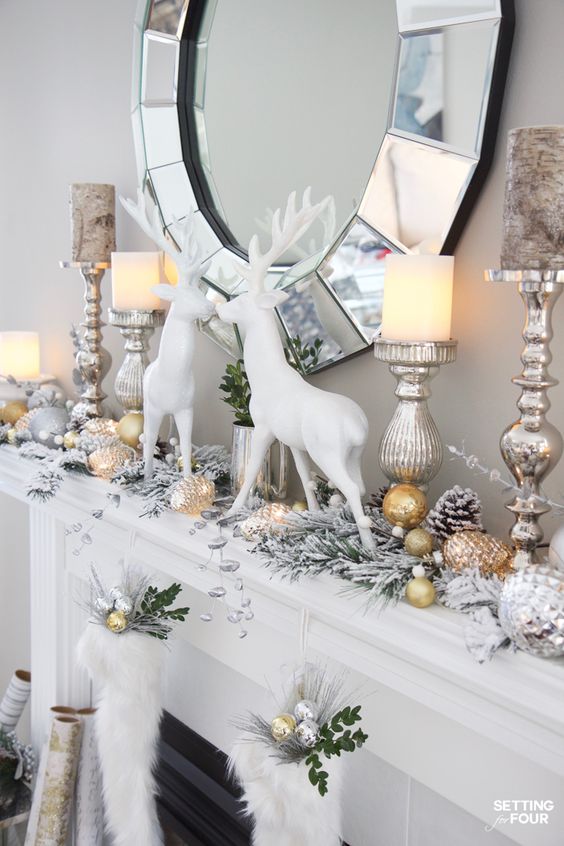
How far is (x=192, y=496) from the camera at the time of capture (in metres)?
1.17

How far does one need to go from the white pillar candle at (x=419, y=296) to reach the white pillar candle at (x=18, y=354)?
1.09m

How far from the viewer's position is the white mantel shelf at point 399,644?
2.49 ft

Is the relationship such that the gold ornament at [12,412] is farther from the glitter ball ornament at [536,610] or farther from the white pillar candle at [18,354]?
the glitter ball ornament at [536,610]

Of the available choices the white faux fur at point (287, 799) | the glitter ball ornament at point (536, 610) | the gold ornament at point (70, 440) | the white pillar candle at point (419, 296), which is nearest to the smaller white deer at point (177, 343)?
the gold ornament at point (70, 440)

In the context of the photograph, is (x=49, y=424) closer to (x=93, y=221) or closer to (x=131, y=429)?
(x=131, y=429)

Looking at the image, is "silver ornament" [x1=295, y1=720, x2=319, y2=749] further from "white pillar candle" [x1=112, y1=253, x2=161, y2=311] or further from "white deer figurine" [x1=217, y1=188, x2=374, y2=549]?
"white pillar candle" [x1=112, y1=253, x2=161, y2=311]

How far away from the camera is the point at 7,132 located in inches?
80.0

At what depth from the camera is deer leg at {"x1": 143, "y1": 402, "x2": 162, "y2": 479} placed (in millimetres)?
1260

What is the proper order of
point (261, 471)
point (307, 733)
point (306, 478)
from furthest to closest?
point (261, 471) → point (306, 478) → point (307, 733)

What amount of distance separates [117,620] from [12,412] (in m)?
0.64

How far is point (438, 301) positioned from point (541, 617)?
0.39m

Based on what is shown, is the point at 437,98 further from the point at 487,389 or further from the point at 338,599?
the point at 338,599

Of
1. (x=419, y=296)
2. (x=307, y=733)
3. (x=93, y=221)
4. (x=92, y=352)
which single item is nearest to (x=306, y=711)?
(x=307, y=733)

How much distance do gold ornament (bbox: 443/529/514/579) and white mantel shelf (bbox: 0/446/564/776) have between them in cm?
6
